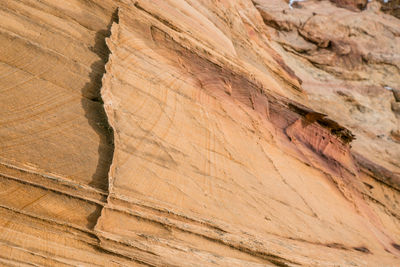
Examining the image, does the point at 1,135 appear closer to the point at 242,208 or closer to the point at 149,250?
the point at 149,250

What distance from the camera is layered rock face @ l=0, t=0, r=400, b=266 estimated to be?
2.19m

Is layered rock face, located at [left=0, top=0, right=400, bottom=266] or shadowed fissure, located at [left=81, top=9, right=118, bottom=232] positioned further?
shadowed fissure, located at [left=81, top=9, right=118, bottom=232]

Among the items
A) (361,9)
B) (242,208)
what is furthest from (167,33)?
(361,9)

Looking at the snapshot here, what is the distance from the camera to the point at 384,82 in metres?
13.2

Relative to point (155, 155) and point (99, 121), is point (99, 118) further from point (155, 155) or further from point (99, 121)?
point (155, 155)

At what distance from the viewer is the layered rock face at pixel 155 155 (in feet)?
7.19

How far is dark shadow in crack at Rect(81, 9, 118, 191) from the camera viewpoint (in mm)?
2406

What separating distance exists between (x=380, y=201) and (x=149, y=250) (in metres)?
5.69

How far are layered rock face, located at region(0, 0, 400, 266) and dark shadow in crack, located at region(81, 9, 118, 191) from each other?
0.03ft

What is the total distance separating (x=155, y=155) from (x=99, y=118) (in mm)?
532

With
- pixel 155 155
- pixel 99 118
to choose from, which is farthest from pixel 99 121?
pixel 155 155

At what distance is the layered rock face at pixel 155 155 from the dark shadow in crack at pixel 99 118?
0.03 feet

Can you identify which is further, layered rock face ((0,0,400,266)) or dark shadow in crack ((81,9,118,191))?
dark shadow in crack ((81,9,118,191))

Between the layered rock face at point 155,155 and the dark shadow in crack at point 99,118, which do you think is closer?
the layered rock face at point 155,155
